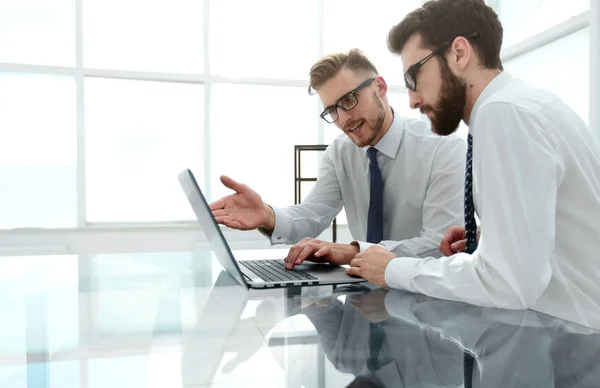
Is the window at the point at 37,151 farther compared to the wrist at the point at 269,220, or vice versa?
the window at the point at 37,151

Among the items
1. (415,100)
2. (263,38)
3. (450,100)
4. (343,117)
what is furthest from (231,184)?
(263,38)

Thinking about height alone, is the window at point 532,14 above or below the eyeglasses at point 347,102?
above

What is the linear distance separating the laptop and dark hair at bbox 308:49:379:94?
0.86 m

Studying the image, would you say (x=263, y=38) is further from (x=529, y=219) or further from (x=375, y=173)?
(x=529, y=219)

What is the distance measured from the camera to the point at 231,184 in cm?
176

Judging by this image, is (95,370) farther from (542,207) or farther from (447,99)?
(447,99)

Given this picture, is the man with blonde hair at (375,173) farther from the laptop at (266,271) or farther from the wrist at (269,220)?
the laptop at (266,271)

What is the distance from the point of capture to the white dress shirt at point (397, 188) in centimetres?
192

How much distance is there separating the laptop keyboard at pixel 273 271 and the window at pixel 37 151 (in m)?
3.76

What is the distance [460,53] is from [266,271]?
756 millimetres

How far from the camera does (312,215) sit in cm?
221

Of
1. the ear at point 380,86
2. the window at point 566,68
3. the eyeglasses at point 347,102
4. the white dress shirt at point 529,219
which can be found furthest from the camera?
the window at point 566,68

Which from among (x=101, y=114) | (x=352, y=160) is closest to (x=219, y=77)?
(x=101, y=114)

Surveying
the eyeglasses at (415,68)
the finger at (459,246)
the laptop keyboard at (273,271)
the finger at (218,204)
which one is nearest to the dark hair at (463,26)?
the eyeglasses at (415,68)
